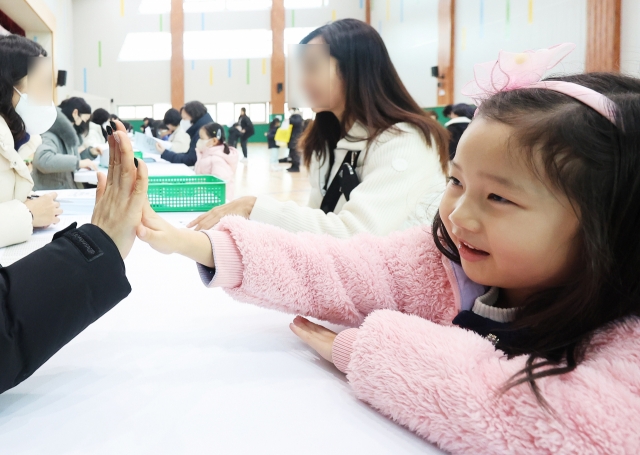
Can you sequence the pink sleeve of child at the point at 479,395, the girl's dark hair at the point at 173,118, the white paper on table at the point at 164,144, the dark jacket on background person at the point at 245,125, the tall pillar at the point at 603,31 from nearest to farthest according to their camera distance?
the pink sleeve of child at the point at 479,395
the white paper on table at the point at 164,144
the tall pillar at the point at 603,31
the girl's dark hair at the point at 173,118
the dark jacket on background person at the point at 245,125

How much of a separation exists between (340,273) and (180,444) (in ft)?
1.15

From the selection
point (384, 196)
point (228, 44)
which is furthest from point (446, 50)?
point (384, 196)

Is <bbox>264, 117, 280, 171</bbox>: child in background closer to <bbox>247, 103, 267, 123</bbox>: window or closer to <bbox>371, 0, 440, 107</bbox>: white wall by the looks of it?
<bbox>371, 0, 440, 107</bbox>: white wall

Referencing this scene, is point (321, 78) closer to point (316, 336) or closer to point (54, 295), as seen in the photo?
point (316, 336)

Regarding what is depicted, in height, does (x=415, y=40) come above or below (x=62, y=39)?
below

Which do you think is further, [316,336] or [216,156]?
[216,156]

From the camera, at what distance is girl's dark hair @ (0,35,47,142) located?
4.99 ft

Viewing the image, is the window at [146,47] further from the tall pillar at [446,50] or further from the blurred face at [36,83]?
the blurred face at [36,83]

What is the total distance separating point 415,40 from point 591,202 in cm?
1022

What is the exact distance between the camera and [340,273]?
73 cm

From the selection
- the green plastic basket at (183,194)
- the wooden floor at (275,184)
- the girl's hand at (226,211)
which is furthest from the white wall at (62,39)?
the girl's hand at (226,211)

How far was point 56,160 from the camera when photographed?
289 centimetres

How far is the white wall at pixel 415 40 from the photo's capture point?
9.53m

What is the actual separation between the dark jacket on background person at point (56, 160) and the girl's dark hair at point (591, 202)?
2791mm
